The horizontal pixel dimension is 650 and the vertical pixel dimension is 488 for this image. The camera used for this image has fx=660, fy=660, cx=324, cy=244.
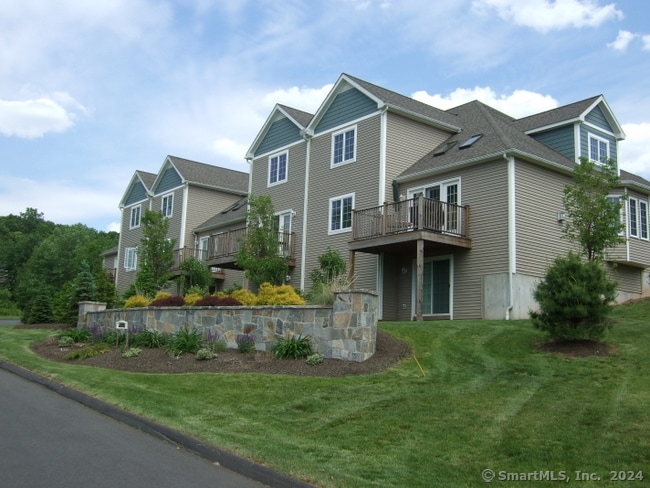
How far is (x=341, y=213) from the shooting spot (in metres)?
24.0

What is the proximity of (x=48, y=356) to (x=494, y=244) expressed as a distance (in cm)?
1261

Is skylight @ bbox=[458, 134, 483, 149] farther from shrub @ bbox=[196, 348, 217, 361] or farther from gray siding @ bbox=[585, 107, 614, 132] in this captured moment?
shrub @ bbox=[196, 348, 217, 361]

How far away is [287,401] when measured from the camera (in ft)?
33.8

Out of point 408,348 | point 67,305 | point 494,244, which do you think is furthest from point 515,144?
point 67,305

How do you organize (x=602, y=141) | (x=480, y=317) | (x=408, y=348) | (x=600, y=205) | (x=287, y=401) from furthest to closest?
(x=602, y=141) < (x=480, y=317) < (x=600, y=205) < (x=408, y=348) < (x=287, y=401)

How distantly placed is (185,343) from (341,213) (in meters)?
10.2

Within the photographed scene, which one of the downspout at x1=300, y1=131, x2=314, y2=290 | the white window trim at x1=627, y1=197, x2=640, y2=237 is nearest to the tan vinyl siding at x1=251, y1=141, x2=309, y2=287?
the downspout at x1=300, y1=131, x2=314, y2=290

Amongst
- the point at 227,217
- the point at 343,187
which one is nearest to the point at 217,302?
the point at 343,187

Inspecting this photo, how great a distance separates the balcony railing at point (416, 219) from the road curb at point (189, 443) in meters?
10.9

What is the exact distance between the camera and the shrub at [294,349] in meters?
13.3

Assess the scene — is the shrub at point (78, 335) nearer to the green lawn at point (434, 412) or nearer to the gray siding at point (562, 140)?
the green lawn at point (434, 412)

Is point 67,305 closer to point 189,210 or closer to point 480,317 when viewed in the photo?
point 189,210

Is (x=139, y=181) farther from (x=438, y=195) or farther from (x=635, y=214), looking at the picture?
(x=635, y=214)

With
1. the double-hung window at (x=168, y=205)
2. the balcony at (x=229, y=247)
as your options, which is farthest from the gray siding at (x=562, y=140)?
the double-hung window at (x=168, y=205)
